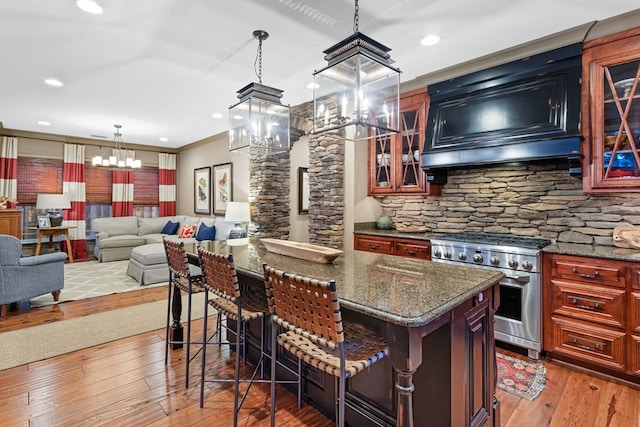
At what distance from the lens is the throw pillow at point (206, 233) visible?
6.26m

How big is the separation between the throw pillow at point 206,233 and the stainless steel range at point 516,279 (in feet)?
15.1

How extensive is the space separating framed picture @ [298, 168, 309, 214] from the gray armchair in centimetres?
313

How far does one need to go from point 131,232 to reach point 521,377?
7.71 metres

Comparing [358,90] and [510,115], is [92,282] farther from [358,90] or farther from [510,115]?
[510,115]

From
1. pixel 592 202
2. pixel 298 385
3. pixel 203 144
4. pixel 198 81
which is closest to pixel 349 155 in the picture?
pixel 198 81

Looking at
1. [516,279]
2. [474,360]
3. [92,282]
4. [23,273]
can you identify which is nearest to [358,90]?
[474,360]

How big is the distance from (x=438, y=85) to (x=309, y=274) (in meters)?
2.70

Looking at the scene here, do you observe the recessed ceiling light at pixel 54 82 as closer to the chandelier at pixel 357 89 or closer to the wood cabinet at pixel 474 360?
the chandelier at pixel 357 89

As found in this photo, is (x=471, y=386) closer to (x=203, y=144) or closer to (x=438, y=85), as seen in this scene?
(x=438, y=85)

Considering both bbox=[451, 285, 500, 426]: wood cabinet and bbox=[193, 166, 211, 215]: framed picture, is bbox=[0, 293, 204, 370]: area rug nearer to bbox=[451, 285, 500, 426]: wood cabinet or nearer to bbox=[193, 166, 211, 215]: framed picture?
bbox=[451, 285, 500, 426]: wood cabinet

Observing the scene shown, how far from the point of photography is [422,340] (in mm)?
1450

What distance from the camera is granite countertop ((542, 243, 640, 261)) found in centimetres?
226

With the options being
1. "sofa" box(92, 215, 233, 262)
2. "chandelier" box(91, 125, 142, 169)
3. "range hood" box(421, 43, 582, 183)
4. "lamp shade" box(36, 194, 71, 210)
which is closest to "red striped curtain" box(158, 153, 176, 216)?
"sofa" box(92, 215, 233, 262)

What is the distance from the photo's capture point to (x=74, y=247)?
706 centimetres
